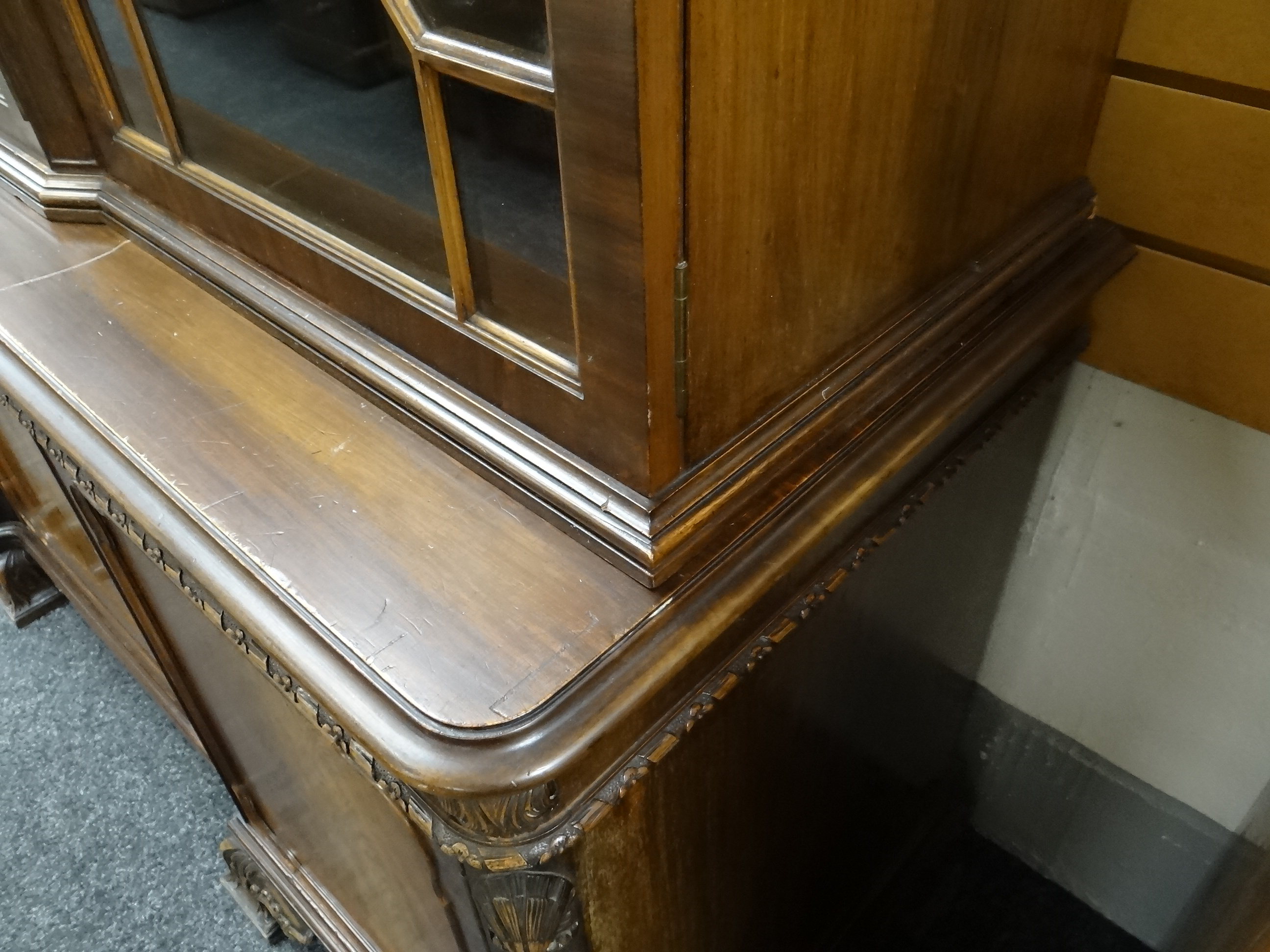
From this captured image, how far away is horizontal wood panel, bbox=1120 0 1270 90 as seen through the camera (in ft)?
1.85

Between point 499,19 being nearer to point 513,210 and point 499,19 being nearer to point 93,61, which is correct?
point 513,210

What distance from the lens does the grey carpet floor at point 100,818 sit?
109 centimetres

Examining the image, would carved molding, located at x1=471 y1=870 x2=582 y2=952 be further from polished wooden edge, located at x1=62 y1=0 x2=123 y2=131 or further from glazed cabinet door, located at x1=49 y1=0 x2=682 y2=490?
polished wooden edge, located at x1=62 y1=0 x2=123 y2=131

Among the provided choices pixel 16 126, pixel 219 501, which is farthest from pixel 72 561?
pixel 219 501

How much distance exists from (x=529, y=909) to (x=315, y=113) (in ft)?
1.43

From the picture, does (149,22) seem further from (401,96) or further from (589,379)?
(589,379)

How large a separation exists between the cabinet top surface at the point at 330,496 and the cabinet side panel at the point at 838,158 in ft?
0.36

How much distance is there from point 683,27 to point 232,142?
1.28ft

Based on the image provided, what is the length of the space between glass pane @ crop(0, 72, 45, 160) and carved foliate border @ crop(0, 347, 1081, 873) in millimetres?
235

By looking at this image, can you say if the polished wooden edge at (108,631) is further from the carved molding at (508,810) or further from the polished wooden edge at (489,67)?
the polished wooden edge at (489,67)

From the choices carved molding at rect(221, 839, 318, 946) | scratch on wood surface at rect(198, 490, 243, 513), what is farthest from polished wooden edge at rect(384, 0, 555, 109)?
carved molding at rect(221, 839, 318, 946)

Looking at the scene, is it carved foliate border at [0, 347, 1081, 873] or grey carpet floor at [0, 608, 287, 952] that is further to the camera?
grey carpet floor at [0, 608, 287, 952]

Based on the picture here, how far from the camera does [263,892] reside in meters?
1.02

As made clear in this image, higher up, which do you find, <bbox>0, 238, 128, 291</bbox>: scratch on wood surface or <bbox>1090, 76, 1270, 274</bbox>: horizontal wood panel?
<bbox>1090, 76, 1270, 274</bbox>: horizontal wood panel
